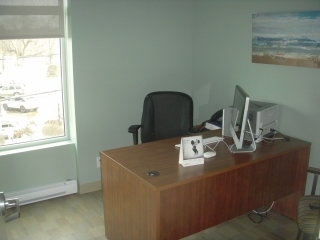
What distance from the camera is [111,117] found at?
3922 millimetres

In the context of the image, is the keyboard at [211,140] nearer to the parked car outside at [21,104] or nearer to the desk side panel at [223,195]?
the desk side panel at [223,195]

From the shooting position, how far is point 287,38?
3.13m

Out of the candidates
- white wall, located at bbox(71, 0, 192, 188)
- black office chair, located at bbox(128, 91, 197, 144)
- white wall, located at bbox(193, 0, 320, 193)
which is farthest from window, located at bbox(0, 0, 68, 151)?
white wall, located at bbox(193, 0, 320, 193)

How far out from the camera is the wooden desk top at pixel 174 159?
2.39 metres

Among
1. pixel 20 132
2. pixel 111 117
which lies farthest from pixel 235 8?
pixel 20 132

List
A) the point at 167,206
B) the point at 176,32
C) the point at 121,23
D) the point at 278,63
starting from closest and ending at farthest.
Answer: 1. the point at 167,206
2. the point at 278,63
3. the point at 121,23
4. the point at 176,32

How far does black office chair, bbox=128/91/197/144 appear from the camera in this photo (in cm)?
355

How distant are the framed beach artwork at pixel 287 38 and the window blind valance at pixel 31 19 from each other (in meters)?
1.85

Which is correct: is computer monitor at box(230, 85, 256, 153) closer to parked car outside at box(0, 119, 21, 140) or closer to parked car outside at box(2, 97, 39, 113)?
parked car outside at box(2, 97, 39, 113)

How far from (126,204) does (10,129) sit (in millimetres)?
1666

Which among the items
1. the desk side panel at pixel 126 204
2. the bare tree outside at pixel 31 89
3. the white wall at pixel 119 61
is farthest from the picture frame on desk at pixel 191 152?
the bare tree outside at pixel 31 89

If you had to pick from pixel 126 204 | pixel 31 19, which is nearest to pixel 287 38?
pixel 126 204

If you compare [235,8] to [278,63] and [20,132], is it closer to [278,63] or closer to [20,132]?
[278,63]

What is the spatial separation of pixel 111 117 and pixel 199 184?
1.74 m
